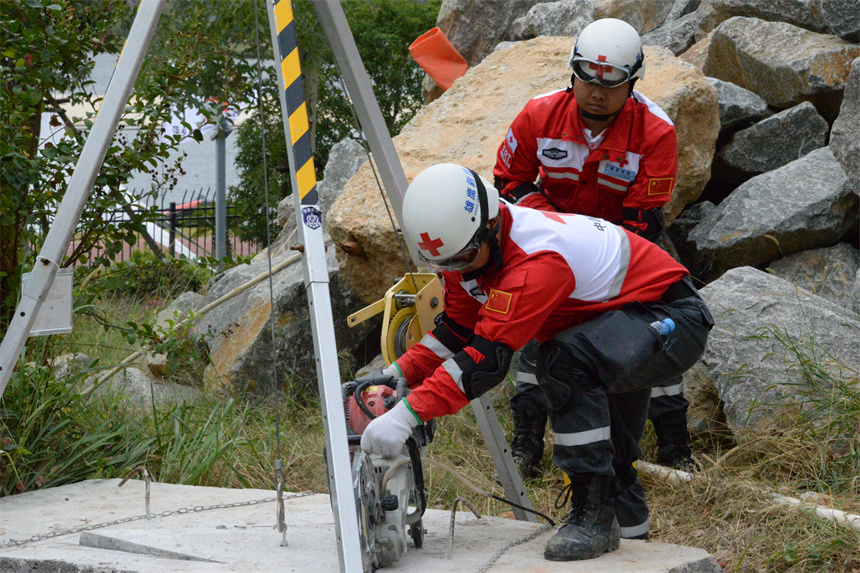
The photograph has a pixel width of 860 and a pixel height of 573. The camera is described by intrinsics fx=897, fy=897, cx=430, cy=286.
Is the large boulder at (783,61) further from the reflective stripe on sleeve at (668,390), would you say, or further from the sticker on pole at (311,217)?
the sticker on pole at (311,217)

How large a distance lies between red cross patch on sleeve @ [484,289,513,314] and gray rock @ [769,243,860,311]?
2.84m

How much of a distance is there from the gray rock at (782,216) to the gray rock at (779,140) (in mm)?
393

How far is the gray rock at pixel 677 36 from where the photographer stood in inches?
295

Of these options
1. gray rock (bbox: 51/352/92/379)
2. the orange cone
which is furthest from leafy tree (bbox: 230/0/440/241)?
gray rock (bbox: 51/352/92/379)

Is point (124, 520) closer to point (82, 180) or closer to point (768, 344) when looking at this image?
point (82, 180)

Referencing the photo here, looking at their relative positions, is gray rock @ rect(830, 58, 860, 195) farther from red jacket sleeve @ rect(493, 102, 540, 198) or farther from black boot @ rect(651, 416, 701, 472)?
red jacket sleeve @ rect(493, 102, 540, 198)

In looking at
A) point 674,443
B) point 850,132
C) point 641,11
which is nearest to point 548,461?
point 674,443

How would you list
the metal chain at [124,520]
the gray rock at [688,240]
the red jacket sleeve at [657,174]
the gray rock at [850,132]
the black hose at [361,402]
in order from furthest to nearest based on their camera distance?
the gray rock at [688,240] < the gray rock at [850,132] < the red jacket sleeve at [657,174] < the metal chain at [124,520] < the black hose at [361,402]

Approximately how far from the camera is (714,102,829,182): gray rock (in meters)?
5.52

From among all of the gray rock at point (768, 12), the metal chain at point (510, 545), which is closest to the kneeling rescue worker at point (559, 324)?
the metal chain at point (510, 545)

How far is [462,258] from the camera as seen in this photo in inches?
102

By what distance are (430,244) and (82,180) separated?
1.08 m

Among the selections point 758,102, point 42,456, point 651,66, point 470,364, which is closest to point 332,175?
Result: point 651,66

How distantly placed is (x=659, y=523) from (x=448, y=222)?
5.78ft
